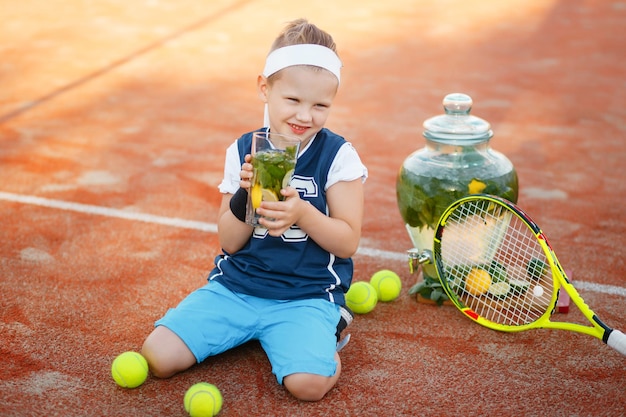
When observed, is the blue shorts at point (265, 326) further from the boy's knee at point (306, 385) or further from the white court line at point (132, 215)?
the white court line at point (132, 215)

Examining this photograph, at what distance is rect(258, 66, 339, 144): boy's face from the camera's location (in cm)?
266

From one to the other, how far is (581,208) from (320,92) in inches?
97.3

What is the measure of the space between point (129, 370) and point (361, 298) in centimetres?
104

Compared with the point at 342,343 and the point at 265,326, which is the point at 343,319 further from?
the point at 265,326

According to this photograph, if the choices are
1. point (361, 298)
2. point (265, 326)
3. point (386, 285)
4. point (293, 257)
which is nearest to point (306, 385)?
point (265, 326)

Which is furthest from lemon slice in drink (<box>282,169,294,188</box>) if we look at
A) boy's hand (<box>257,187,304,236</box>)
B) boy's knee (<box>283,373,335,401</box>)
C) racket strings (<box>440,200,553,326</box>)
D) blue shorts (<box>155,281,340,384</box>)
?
racket strings (<box>440,200,553,326</box>)

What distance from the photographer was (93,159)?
17.4ft

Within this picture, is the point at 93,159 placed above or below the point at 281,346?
below

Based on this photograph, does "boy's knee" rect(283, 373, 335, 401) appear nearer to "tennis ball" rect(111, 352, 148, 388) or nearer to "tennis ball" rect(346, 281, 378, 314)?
"tennis ball" rect(111, 352, 148, 388)

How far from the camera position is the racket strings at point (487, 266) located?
3176 mm

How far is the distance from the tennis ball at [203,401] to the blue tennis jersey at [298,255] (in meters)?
0.48

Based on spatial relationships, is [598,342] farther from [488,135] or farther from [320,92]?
[320,92]

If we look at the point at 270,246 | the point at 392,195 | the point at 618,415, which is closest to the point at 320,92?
the point at 270,246

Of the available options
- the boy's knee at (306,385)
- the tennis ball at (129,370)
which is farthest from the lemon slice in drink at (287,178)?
the tennis ball at (129,370)
